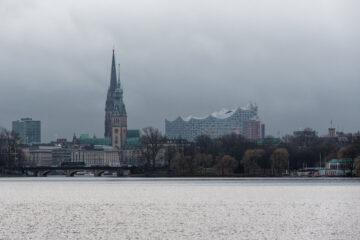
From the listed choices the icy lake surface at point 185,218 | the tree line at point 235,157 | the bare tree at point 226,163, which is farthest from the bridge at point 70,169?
the icy lake surface at point 185,218

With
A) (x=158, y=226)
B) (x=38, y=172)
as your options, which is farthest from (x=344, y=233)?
(x=38, y=172)

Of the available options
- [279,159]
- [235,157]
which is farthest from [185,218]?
[235,157]

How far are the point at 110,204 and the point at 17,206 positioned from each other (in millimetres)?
7491

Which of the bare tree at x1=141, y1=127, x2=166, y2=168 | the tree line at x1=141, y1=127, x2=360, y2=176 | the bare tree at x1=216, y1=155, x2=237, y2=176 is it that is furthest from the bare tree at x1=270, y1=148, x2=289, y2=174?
the bare tree at x1=141, y1=127, x2=166, y2=168

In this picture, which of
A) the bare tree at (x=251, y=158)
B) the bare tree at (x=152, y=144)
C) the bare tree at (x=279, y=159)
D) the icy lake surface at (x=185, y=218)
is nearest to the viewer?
the icy lake surface at (x=185, y=218)

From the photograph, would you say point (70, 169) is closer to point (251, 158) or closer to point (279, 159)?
point (251, 158)

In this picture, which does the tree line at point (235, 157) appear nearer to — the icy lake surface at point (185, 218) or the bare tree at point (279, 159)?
the bare tree at point (279, 159)

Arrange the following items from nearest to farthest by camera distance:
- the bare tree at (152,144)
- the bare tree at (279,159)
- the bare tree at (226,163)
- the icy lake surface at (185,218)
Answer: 1. the icy lake surface at (185,218)
2. the bare tree at (226,163)
3. the bare tree at (279,159)
4. the bare tree at (152,144)

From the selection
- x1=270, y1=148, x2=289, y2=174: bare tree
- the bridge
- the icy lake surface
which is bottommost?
the icy lake surface

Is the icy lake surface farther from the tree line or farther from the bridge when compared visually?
the bridge

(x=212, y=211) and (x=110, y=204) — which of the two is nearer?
(x=212, y=211)

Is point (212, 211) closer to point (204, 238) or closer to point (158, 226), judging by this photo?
point (158, 226)

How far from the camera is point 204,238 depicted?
44719 mm

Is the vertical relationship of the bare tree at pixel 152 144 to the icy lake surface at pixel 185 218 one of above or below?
above
